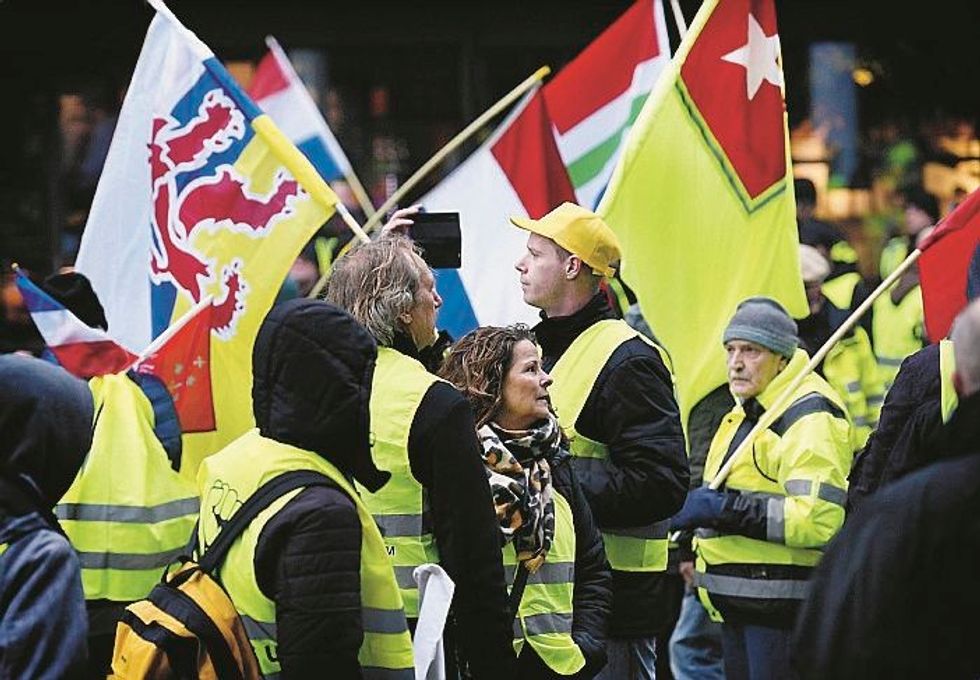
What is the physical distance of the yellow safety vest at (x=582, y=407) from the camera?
5918mm

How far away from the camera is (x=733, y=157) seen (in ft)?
23.8

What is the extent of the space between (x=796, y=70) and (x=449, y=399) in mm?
9073

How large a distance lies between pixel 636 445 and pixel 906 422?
2.74 feet

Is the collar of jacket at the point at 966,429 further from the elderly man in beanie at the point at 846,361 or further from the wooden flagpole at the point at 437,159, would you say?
the elderly man in beanie at the point at 846,361

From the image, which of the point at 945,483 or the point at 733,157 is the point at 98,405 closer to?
the point at 733,157

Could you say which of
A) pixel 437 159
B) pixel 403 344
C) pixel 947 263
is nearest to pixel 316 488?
pixel 403 344

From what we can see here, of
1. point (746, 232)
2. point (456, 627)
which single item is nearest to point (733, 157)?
point (746, 232)

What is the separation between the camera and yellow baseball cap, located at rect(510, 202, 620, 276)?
607 cm

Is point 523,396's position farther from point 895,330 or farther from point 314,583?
point 895,330

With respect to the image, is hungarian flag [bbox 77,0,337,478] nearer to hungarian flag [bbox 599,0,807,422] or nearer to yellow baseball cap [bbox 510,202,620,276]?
hungarian flag [bbox 599,0,807,422]

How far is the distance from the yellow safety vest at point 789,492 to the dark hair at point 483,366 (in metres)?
1.67

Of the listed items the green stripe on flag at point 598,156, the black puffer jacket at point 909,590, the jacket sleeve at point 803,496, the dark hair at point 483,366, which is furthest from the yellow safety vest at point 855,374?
the black puffer jacket at point 909,590

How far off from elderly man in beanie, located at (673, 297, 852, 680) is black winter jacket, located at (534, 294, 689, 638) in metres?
0.76

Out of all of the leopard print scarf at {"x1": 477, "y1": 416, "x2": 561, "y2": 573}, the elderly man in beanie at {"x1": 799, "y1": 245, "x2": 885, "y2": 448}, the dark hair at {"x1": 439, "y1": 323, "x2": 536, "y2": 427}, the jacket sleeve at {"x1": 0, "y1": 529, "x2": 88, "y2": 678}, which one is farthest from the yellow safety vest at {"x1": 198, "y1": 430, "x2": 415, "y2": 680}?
the elderly man in beanie at {"x1": 799, "y1": 245, "x2": 885, "y2": 448}
